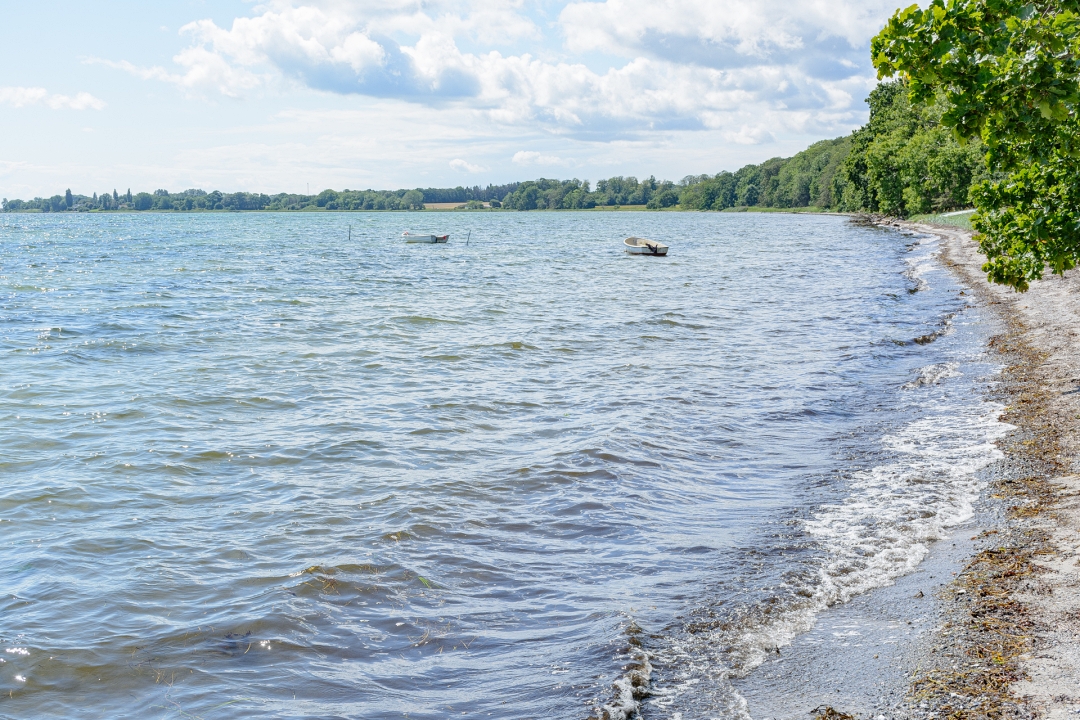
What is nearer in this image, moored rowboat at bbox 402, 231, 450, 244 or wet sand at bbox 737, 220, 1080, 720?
wet sand at bbox 737, 220, 1080, 720

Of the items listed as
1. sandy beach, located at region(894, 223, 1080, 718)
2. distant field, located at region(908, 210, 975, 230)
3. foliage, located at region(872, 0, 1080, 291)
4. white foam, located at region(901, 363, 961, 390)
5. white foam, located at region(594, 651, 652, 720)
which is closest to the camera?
sandy beach, located at region(894, 223, 1080, 718)

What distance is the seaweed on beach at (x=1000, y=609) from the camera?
505 cm

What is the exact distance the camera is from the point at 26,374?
57.5ft

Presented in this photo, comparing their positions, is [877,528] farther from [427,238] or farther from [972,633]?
[427,238]

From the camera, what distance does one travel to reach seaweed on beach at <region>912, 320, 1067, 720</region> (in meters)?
5.05

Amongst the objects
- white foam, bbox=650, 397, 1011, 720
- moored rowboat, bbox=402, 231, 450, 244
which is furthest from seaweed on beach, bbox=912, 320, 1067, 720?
moored rowboat, bbox=402, 231, 450, 244

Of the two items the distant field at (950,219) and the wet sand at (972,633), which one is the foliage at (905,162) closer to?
the distant field at (950,219)

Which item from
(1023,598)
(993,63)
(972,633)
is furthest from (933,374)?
(972,633)

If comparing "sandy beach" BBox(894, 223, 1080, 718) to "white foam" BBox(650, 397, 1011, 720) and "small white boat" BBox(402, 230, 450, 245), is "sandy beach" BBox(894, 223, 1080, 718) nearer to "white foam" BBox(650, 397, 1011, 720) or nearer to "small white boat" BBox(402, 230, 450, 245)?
"white foam" BBox(650, 397, 1011, 720)

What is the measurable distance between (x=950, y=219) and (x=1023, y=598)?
83522 millimetres

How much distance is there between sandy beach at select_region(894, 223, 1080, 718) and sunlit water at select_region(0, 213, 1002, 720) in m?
0.59

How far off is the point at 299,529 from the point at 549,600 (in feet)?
10.9

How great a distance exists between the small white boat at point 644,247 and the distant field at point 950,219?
86.1 ft

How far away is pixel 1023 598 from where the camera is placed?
20.7 ft
